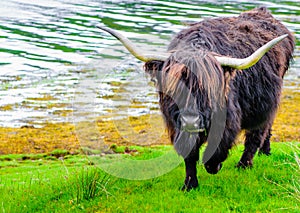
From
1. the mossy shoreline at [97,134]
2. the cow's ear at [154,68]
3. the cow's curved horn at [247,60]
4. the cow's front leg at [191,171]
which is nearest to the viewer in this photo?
the cow's curved horn at [247,60]

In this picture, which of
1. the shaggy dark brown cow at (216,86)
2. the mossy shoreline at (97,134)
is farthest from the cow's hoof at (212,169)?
the mossy shoreline at (97,134)

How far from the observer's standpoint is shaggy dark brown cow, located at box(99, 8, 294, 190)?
4.85 metres

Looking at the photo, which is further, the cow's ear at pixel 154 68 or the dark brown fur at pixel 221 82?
the cow's ear at pixel 154 68

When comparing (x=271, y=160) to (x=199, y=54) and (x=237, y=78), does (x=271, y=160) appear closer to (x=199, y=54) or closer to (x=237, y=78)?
(x=237, y=78)

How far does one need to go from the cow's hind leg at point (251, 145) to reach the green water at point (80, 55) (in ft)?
5.99

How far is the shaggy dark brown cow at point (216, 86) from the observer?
4.85m

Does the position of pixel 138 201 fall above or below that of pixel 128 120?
above

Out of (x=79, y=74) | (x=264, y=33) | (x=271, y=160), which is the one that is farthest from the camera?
(x=79, y=74)

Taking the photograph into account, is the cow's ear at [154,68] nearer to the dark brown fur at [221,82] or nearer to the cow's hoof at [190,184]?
the dark brown fur at [221,82]

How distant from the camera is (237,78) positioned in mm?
5535

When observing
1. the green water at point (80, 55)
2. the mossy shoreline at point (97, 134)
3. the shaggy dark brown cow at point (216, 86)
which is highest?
the shaggy dark brown cow at point (216, 86)

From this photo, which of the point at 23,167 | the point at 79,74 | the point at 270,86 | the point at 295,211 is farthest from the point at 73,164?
the point at 79,74

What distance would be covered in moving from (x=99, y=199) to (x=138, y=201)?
0.44 m

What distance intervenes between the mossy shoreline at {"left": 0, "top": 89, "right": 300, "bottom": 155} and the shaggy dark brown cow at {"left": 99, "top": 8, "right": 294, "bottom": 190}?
3.72 metres
